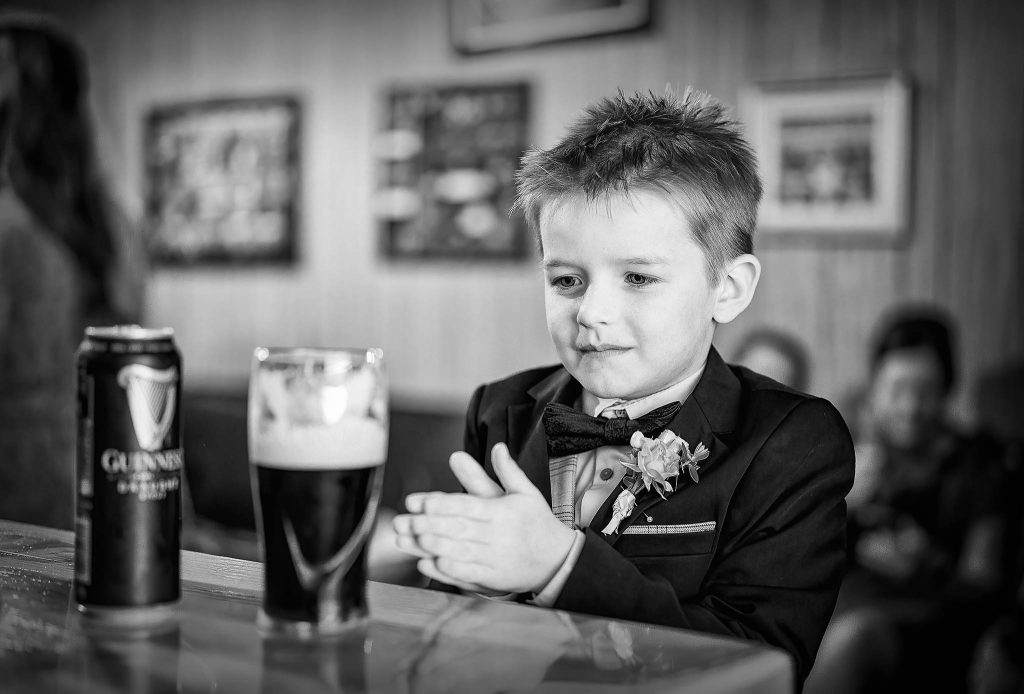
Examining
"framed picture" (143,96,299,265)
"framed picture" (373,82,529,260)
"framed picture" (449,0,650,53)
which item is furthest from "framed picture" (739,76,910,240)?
"framed picture" (143,96,299,265)

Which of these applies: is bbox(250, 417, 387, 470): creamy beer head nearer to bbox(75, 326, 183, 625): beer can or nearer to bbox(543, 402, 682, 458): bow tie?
bbox(75, 326, 183, 625): beer can

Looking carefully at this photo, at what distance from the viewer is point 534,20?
452 cm

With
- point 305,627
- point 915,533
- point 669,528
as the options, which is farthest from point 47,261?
point 915,533

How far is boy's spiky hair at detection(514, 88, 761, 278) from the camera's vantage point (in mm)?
1275

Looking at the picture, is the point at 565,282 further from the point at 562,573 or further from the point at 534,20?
the point at 534,20

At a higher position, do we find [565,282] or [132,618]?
[565,282]

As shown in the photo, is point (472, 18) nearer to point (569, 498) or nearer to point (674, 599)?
point (569, 498)

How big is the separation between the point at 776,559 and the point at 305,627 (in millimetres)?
569

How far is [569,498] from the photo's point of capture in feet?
4.32

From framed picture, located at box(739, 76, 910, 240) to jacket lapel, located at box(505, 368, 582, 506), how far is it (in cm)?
256

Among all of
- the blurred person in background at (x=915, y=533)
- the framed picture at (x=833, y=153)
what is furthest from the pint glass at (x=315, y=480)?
the framed picture at (x=833, y=153)

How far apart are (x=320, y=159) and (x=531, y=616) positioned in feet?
15.4

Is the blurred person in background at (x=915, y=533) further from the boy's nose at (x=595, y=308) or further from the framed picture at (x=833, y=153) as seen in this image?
the boy's nose at (x=595, y=308)

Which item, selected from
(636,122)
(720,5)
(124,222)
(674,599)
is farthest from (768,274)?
(674,599)
